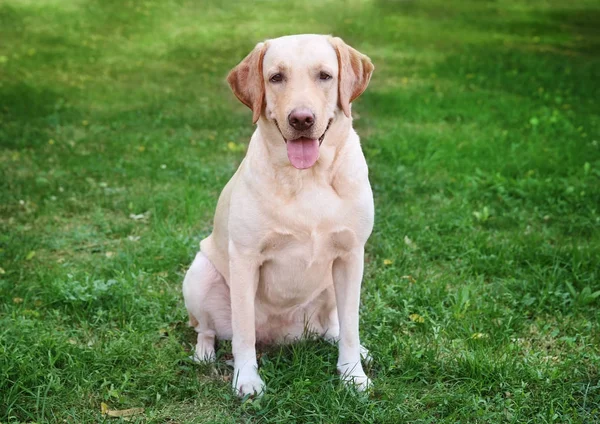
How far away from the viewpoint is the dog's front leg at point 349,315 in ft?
10.9

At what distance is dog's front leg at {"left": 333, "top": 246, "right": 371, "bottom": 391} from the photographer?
3.32 meters

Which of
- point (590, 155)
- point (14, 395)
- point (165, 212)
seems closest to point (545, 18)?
point (590, 155)

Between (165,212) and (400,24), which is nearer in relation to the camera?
(165,212)

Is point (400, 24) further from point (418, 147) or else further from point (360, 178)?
point (360, 178)

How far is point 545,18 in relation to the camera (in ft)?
52.6

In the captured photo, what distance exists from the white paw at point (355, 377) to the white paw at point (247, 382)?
1.27ft

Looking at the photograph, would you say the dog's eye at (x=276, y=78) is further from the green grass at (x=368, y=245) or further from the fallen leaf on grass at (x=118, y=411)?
the fallen leaf on grass at (x=118, y=411)

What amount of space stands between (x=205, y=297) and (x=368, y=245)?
5.63ft

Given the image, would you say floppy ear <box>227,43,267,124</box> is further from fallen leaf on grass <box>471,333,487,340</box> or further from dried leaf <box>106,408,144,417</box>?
fallen leaf on grass <box>471,333,487,340</box>

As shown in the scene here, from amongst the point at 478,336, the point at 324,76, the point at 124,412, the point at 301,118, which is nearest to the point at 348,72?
the point at 324,76

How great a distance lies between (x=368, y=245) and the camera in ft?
16.5

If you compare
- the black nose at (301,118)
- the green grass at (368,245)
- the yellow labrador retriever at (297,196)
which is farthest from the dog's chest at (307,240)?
the green grass at (368,245)

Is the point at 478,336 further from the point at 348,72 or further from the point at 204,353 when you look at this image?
the point at 348,72

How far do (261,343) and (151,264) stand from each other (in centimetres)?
121
